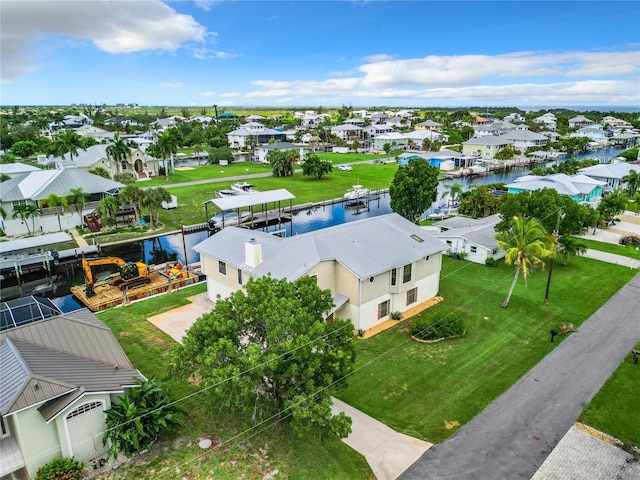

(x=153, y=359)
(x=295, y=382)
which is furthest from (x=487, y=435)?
(x=153, y=359)

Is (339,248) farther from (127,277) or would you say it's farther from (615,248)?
(615,248)

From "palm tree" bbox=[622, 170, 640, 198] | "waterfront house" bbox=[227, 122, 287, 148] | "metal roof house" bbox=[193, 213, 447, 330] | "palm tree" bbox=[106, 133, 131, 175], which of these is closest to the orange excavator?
"metal roof house" bbox=[193, 213, 447, 330]

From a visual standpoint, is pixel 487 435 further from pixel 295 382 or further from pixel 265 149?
pixel 265 149

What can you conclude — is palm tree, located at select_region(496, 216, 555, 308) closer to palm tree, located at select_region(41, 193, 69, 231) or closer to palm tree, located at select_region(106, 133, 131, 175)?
palm tree, located at select_region(41, 193, 69, 231)

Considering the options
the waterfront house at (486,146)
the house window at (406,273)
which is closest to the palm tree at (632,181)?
the waterfront house at (486,146)

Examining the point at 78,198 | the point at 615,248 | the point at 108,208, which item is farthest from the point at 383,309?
the point at 78,198

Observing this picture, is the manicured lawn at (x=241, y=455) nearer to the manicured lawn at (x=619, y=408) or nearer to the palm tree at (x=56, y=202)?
the manicured lawn at (x=619, y=408)
